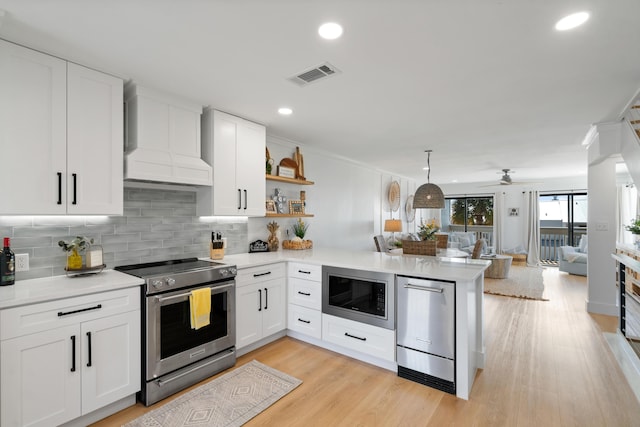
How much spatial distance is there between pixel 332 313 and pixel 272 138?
242 cm

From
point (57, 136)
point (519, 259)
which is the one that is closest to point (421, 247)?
point (57, 136)

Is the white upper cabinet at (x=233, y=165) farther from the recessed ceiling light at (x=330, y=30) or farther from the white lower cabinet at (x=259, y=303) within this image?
the recessed ceiling light at (x=330, y=30)

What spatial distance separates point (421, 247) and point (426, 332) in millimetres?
2026

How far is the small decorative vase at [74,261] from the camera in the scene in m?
2.30

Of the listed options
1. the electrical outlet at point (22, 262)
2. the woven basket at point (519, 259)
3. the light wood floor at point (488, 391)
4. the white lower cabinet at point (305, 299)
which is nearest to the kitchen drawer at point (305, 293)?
the white lower cabinet at point (305, 299)

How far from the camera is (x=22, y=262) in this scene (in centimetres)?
217

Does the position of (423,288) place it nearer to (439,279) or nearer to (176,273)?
(439,279)

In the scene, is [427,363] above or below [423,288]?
below

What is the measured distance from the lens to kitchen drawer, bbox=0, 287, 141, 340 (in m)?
1.71

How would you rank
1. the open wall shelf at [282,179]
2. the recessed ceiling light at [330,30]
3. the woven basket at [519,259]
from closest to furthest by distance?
the recessed ceiling light at [330,30] < the open wall shelf at [282,179] < the woven basket at [519,259]

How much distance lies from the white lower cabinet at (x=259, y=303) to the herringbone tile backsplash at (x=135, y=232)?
0.68 m

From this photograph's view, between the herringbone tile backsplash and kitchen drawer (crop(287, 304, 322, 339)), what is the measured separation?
3.34 feet

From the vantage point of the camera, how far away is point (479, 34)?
1819mm

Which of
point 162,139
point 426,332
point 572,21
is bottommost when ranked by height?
point 426,332
